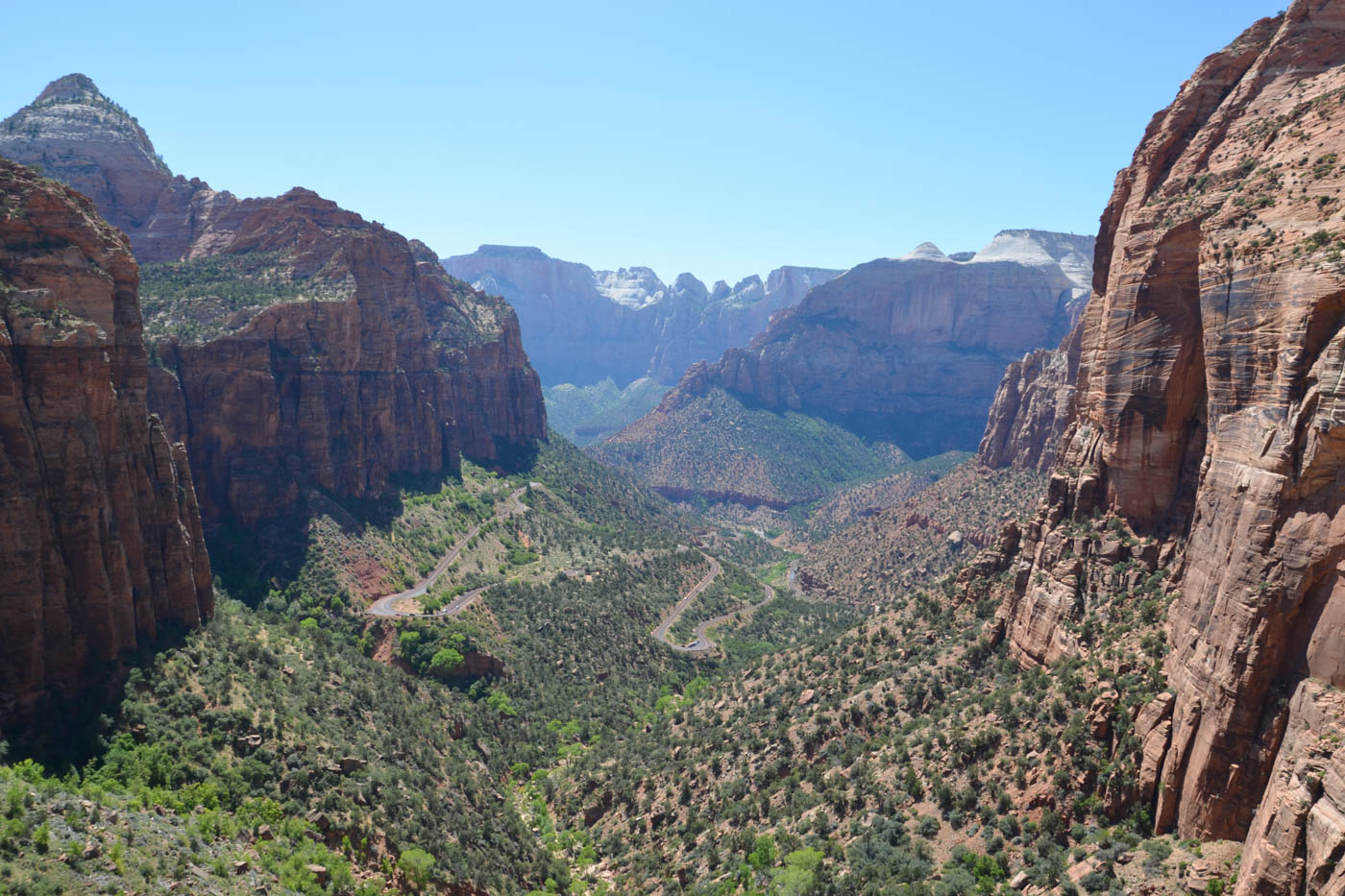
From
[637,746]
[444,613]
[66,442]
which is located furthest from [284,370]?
[637,746]

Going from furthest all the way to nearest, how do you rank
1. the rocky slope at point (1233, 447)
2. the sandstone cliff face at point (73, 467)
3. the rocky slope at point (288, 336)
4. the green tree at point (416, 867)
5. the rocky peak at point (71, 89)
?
the rocky peak at point (71, 89) < the rocky slope at point (288, 336) < the green tree at point (416, 867) < the sandstone cliff face at point (73, 467) < the rocky slope at point (1233, 447)

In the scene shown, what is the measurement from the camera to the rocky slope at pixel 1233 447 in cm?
2809

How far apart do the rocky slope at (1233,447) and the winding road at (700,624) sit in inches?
2056

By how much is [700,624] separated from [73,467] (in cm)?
7587

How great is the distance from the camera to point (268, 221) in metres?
119

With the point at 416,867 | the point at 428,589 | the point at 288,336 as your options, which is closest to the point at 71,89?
the point at 288,336

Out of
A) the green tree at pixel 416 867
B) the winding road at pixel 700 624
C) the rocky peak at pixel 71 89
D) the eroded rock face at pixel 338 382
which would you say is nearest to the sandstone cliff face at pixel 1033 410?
the winding road at pixel 700 624

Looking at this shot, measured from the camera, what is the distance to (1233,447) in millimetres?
33375

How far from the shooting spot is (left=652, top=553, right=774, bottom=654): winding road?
97938mm

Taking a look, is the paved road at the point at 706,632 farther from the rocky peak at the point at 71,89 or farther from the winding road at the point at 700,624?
the rocky peak at the point at 71,89

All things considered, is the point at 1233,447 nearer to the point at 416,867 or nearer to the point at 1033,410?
the point at 416,867

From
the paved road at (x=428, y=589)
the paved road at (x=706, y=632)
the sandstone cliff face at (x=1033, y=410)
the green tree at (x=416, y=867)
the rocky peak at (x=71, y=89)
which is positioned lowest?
the paved road at (x=706, y=632)

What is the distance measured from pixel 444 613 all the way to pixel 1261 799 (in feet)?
→ 243

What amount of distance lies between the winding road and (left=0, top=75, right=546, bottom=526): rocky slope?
42.3 metres
